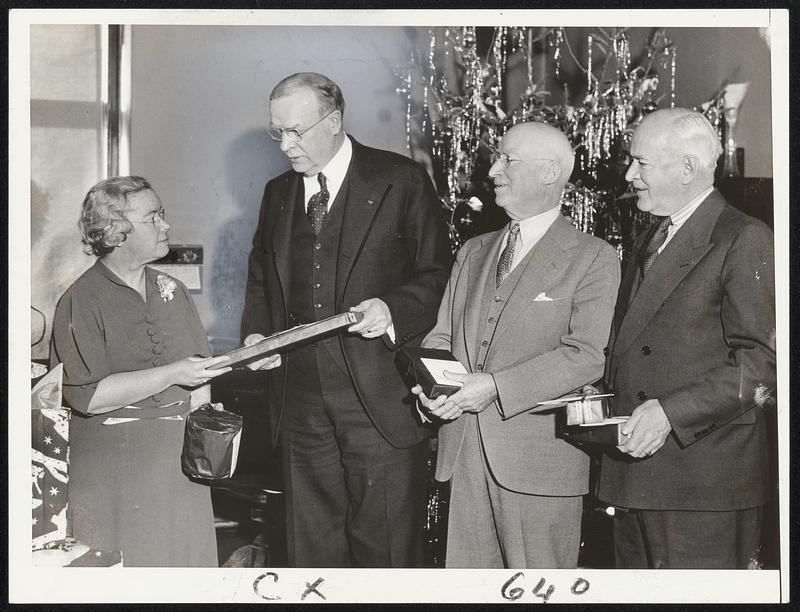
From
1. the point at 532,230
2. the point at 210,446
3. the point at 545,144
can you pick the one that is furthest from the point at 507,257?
the point at 210,446

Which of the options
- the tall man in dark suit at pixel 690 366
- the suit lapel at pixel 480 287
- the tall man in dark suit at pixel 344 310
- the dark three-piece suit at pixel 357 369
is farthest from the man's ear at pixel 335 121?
the tall man in dark suit at pixel 690 366

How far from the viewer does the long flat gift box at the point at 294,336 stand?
117 inches

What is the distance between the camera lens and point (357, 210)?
315 cm

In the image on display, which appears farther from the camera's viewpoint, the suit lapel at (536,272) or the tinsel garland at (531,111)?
the tinsel garland at (531,111)

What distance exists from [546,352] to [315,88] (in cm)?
140

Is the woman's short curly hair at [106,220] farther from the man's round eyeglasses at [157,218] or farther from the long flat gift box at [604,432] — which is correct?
the long flat gift box at [604,432]

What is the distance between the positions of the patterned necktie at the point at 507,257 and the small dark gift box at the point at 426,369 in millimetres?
345

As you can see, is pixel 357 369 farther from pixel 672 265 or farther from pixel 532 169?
pixel 672 265

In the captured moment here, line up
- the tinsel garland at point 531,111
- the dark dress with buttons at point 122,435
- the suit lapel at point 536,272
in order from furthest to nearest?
the tinsel garland at point 531,111
the dark dress with buttons at point 122,435
the suit lapel at point 536,272

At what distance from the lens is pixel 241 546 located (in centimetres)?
374

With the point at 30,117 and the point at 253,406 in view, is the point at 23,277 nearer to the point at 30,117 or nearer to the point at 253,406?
the point at 30,117

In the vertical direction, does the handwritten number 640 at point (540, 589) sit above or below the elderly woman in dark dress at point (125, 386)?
below

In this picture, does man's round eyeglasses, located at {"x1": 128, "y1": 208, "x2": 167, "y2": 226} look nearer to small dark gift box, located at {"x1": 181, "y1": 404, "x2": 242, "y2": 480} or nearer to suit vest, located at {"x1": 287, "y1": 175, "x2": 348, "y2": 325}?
suit vest, located at {"x1": 287, "y1": 175, "x2": 348, "y2": 325}

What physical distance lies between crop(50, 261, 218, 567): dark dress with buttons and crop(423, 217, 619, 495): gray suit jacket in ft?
4.18
